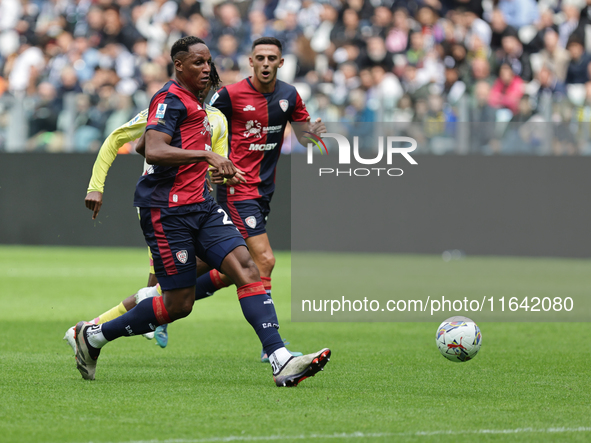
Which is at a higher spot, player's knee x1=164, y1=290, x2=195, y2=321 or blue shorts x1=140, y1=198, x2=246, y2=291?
blue shorts x1=140, y1=198, x2=246, y2=291

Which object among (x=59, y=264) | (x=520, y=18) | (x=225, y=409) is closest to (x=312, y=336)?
(x=225, y=409)

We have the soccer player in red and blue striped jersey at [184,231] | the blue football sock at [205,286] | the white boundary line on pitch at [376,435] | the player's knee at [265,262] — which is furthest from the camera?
the player's knee at [265,262]

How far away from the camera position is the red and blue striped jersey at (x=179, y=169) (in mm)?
5797

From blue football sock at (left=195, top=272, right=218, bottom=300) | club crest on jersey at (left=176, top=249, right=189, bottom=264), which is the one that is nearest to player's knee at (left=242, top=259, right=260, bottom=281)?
club crest on jersey at (left=176, top=249, right=189, bottom=264)

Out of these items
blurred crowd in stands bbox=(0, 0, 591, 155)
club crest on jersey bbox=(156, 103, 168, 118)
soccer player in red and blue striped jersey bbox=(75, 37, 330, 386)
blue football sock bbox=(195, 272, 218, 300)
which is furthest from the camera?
blurred crowd in stands bbox=(0, 0, 591, 155)

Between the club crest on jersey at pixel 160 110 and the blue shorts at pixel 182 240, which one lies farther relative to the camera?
the blue shorts at pixel 182 240

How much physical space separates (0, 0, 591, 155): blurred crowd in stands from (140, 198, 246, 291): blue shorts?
10.6 m

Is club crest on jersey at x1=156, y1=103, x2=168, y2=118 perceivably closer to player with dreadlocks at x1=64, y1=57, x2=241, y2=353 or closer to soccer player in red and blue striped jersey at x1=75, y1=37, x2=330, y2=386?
soccer player in red and blue striped jersey at x1=75, y1=37, x2=330, y2=386

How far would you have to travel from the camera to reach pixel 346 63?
18688 millimetres

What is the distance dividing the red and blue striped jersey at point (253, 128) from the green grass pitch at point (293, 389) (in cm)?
131

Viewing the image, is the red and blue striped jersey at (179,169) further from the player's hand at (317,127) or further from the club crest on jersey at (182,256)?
the player's hand at (317,127)

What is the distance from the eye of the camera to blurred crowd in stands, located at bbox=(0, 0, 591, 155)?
16.4 metres

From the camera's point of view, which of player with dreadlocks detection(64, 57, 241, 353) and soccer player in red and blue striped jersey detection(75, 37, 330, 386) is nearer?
soccer player in red and blue striped jersey detection(75, 37, 330, 386)

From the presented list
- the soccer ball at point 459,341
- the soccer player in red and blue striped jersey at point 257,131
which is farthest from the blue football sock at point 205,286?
the soccer ball at point 459,341
